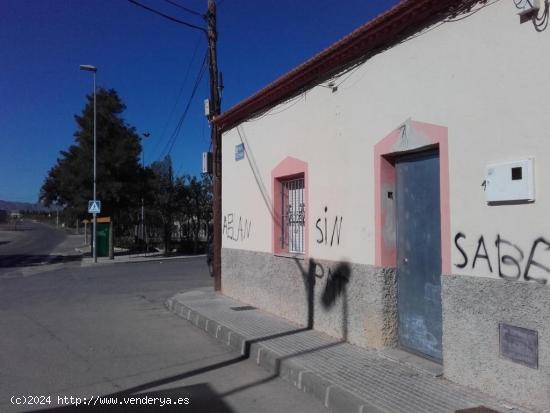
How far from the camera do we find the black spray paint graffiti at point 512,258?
4086mm

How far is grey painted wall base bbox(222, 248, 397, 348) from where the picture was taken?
19.7ft

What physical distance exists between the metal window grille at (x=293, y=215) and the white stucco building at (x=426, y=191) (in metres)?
0.03

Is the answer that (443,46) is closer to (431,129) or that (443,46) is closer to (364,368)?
(431,129)

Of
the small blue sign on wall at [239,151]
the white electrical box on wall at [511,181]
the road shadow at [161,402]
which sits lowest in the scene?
the road shadow at [161,402]

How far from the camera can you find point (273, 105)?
886 centimetres

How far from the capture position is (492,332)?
14.6 feet

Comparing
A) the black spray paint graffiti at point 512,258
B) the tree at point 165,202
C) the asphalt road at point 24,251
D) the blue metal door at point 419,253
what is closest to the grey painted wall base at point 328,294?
the blue metal door at point 419,253

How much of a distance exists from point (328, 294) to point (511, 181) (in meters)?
3.25

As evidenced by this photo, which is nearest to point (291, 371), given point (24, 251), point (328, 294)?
point (328, 294)

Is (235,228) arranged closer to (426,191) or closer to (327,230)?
(327,230)

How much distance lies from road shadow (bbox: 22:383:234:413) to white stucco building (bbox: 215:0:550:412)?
206 centimetres

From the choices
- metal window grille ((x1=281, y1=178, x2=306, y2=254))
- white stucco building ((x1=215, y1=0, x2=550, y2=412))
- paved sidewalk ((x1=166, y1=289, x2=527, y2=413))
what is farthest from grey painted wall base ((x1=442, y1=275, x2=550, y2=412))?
metal window grille ((x1=281, y1=178, x2=306, y2=254))

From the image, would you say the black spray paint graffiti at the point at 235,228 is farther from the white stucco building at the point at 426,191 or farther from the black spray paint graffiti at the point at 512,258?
the black spray paint graffiti at the point at 512,258

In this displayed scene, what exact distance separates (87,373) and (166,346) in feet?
4.93
